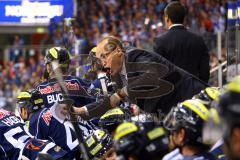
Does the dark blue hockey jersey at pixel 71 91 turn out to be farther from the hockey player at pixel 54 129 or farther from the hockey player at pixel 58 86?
the hockey player at pixel 54 129

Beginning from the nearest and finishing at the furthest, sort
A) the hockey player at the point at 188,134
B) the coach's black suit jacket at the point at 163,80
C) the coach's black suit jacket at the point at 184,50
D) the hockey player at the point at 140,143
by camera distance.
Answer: the hockey player at the point at 140,143, the hockey player at the point at 188,134, the coach's black suit jacket at the point at 163,80, the coach's black suit jacket at the point at 184,50

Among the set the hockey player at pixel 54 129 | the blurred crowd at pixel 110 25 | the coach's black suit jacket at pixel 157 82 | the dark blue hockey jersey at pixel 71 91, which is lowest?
the blurred crowd at pixel 110 25

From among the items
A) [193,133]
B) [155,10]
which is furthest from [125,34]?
[193,133]

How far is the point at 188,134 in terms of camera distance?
14.4 feet

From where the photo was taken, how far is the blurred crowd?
18656 millimetres

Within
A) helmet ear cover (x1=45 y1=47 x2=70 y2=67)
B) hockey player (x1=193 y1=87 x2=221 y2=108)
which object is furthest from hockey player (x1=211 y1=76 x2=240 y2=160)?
helmet ear cover (x1=45 y1=47 x2=70 y2=67)

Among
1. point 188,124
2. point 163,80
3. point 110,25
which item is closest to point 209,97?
point 188,124

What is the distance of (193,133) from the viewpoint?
14.4 feet

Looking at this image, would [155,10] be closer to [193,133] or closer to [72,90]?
[72,90]

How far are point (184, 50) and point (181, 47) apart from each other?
0.17 ft

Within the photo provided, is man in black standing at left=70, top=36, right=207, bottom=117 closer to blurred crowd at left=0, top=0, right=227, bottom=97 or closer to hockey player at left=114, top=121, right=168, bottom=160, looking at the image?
hockey player at left=114, top=121, right=168, bottom=160

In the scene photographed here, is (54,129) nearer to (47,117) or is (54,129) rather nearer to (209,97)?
(47,117)

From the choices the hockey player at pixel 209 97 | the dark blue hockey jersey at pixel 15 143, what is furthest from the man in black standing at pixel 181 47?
the hockey player at pixel 209 97

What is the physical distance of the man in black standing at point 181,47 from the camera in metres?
7.11
